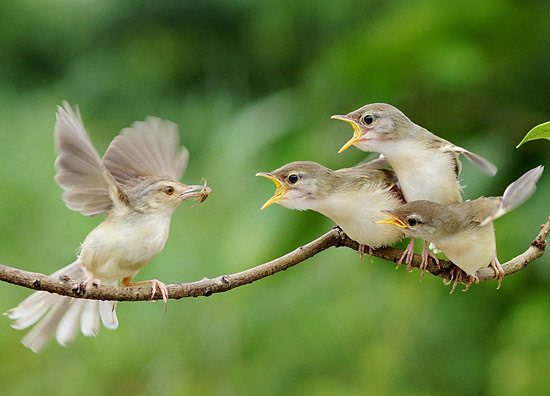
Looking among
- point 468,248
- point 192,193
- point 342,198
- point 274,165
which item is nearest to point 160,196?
point 192,193

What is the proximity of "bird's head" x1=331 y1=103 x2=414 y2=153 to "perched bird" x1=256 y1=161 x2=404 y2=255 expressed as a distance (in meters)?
0.05

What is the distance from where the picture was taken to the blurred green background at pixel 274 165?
1.34m

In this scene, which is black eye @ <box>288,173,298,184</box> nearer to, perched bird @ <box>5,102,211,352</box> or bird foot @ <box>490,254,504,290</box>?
perched bird @ <box>5,102,211,352</box>

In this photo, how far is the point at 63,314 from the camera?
2.95 feet

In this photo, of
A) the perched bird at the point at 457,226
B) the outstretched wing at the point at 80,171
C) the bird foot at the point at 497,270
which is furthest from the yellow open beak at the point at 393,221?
→ the outstretched wing at the point at 80,171

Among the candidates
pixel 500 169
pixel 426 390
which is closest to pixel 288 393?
pixel 426 390

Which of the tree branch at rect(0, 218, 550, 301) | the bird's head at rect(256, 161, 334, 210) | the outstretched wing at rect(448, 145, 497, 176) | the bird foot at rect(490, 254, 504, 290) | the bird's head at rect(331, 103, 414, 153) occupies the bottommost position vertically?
the bird foot at rect(490, 254, 504, 290)

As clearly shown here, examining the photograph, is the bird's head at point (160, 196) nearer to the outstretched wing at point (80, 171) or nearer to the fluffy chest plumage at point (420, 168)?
the outstretched wing at point (80, 171)

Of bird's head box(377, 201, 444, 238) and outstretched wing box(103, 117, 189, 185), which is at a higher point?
outstretched wing box(103, 117, 189, 185)

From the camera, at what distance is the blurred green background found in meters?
1.34

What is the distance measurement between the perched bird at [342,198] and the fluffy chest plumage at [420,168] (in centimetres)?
3

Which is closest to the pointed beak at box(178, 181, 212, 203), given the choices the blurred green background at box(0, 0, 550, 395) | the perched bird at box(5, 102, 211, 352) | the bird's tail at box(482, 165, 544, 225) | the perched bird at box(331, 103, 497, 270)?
the perched bird at box(5, 102, 211, 352)

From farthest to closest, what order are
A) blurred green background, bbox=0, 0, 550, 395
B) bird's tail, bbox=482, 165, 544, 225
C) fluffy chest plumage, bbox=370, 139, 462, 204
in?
blurred green background, bbox=0, 0, 550, 395
fluffy chest plumage, bbox=370, 139, 462, 204
bird's tail, bbox=482, 165, 544, 225

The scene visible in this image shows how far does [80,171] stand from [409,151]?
272mm
